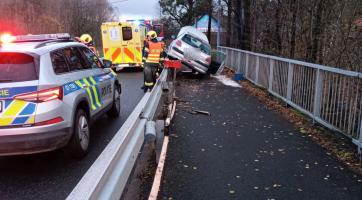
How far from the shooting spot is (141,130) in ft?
14.9

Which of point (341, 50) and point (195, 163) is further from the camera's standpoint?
point (341, 50)

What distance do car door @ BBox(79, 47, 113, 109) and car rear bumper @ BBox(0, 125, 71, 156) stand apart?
5.83 feet

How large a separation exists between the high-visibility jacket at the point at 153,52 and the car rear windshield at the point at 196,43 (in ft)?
15.8

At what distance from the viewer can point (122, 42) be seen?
20.0 meters

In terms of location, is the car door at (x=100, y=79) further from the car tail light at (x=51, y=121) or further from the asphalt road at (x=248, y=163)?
the car tail light at (x=51, y=121)

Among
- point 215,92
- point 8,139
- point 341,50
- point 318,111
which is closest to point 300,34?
point 341,50

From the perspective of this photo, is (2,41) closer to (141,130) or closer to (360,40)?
(141,130)

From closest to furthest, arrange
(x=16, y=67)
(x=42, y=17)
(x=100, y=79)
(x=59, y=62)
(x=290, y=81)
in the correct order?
(x=16, y=67)
(x=59, y=62)
(x=100, y=79)
(x=290, y=81)
(x=42, y=17)

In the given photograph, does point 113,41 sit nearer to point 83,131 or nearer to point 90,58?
point 90,58

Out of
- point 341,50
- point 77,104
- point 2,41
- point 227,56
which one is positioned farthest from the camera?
point 227,56

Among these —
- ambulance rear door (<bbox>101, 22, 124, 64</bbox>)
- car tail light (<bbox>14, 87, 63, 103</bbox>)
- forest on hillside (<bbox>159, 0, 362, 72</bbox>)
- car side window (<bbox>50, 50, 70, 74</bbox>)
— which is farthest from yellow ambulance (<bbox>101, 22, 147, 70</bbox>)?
car tail light (<bbox>14, 87, 63, 103</bbox>)

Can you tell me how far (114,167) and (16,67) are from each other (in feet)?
9.51

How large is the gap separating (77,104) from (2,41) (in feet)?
5.82

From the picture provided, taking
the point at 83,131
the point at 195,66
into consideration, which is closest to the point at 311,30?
the point at 195,66
